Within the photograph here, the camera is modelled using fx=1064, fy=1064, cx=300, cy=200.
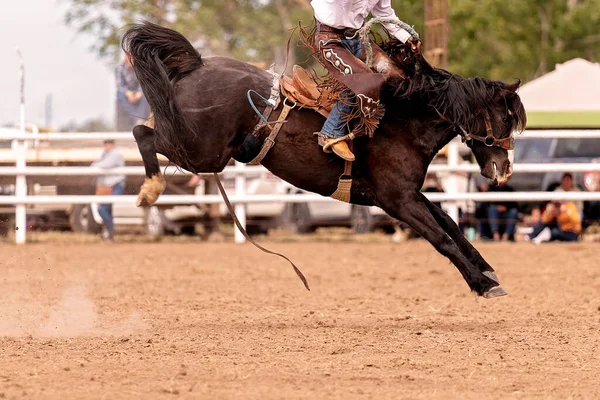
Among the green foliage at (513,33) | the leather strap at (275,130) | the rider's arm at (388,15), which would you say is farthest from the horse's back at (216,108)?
the green foliage at (513,33)

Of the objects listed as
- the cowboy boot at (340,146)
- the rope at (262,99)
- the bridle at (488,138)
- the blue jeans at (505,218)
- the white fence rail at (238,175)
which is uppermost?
the rope at (262,99)

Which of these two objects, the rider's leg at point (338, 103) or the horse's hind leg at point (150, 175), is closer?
the rider's leg at point (338, 103)

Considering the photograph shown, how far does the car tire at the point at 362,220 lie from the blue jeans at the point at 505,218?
5.91ft

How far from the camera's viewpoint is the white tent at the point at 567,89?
17.7 meters

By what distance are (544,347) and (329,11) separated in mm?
2474

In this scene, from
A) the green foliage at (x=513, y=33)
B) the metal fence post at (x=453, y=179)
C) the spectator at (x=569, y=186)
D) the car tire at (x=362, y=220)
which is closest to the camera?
the metal fence post at (x=453, y=179)

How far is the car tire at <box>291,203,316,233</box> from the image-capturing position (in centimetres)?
1716

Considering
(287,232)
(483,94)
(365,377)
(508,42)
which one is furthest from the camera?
(508,42)

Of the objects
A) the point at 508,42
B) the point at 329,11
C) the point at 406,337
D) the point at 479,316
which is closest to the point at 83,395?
the point at 406,337

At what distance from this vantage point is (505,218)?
15.3 metres

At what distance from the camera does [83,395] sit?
471 centimetres

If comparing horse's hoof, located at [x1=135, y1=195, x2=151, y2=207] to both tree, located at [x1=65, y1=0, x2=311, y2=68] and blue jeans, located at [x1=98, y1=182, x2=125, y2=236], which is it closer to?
blue jeans, located at [x1=98, y1=182, x2=125, y2=236]

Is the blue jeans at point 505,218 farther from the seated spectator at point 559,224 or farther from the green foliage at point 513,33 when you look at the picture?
the green foliage at point 513,33

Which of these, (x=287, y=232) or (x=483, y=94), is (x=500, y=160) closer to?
(x=483, y=94)
